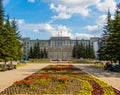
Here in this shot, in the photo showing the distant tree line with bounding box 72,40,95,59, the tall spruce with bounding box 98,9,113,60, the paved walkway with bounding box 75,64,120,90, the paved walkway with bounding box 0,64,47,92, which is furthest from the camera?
the distant tree line with bounding box 72,40,95,59

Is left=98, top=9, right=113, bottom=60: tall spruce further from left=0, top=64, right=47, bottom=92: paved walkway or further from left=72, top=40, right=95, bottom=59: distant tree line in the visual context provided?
left=72, top=40, right=95, bottom=59: distant tree line

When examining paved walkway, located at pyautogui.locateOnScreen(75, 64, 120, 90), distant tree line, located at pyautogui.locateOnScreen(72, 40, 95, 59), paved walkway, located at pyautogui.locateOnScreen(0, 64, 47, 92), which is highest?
distant tree line, located at pyautogui.locateOnScreen(72, 40, 95, 59)

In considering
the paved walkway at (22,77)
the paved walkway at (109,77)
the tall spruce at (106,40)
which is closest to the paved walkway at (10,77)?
the paved walkway at (22,77)

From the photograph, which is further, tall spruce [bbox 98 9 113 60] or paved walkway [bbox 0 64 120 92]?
tall spruce [bbox 98 9 113 60]

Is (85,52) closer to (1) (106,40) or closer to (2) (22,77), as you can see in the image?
(1) (106,40)

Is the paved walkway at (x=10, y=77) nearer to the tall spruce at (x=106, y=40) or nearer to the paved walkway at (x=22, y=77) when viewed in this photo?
the paved walkway at (x=22, y=77)

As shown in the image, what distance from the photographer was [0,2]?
2016 inches

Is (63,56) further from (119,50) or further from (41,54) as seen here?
(119,50)

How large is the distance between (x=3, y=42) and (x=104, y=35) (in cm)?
2319

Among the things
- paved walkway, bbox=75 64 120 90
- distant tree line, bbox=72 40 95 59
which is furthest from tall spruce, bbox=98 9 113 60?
distant tree line, bbox=72 40 95 59

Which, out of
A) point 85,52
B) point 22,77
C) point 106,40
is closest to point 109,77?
point 22,77

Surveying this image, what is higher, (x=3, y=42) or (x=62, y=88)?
(x=3, y=42)

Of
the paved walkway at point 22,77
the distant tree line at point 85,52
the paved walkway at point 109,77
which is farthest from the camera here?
the distant tree line at point 85,52

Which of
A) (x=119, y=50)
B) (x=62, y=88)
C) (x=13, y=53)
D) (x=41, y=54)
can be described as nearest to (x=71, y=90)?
(x=62, y=88)
